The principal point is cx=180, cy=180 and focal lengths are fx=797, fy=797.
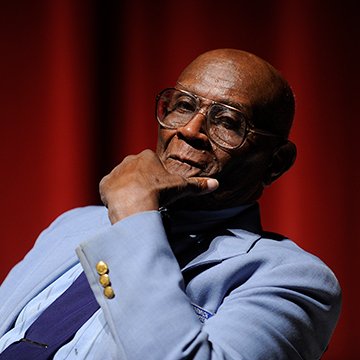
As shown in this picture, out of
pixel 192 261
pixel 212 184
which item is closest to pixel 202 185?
pixel 212 184

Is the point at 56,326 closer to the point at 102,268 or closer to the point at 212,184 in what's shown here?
the point at 102,268

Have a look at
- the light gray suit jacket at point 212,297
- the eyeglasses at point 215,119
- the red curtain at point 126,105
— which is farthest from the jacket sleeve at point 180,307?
the red curtain at point 126,105

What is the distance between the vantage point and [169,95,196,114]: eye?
1293 mm


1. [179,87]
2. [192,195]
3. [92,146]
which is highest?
[179,87]

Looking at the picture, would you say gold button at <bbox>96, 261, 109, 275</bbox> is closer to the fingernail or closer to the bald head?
the fingernail

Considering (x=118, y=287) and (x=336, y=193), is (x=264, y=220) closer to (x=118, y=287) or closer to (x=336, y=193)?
(x=336, y=193)

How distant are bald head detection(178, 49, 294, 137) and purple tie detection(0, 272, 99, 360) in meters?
0.38

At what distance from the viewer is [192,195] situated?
122 centimetres

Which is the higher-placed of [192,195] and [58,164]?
[192,195]

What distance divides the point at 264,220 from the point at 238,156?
2.17 ft

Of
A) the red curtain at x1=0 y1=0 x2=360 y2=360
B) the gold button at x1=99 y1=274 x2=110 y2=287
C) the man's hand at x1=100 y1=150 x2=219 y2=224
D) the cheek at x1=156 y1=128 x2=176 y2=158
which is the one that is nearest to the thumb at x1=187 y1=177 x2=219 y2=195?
the man's hand at x1=100 y1=150 x2=219 y2=224

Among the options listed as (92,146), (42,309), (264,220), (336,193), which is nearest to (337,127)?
(336,193)

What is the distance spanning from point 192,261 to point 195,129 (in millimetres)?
207

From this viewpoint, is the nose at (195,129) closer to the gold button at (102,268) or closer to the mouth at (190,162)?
the mouth at (190,162)
